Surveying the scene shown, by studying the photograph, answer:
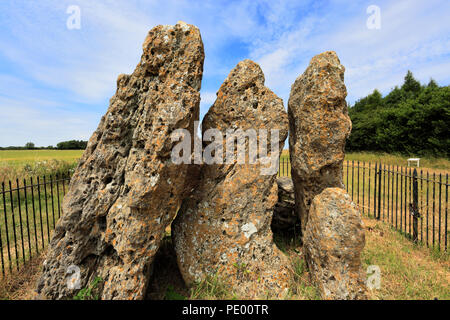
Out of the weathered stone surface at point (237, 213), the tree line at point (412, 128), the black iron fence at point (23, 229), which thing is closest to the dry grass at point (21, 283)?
the black iron fence at point (23, 229)

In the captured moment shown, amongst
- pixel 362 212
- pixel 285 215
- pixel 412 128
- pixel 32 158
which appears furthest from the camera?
pixel 412 128

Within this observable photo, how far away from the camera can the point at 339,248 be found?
3.59 metres

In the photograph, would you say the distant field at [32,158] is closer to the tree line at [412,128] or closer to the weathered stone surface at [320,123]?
the weathered stone surface at [320,123]

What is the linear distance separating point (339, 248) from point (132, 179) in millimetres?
3357

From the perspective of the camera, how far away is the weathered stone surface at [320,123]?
4.14 metres

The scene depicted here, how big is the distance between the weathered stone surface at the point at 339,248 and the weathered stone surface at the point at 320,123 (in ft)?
2.09

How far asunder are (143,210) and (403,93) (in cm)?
3684

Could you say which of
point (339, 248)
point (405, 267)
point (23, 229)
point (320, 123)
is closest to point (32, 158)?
point (23, 229)

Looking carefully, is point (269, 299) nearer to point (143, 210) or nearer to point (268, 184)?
point (268, 184)

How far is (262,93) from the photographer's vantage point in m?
4.54

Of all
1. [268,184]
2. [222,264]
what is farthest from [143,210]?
[268,184]

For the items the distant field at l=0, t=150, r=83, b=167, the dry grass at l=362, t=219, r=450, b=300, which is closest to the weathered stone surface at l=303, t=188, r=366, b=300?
the dry grass at l=362, t=219, r=450, b=300

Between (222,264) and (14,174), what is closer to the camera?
(222,264)

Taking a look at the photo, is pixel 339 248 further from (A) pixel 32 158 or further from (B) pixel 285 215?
(A) pixel 32 158
